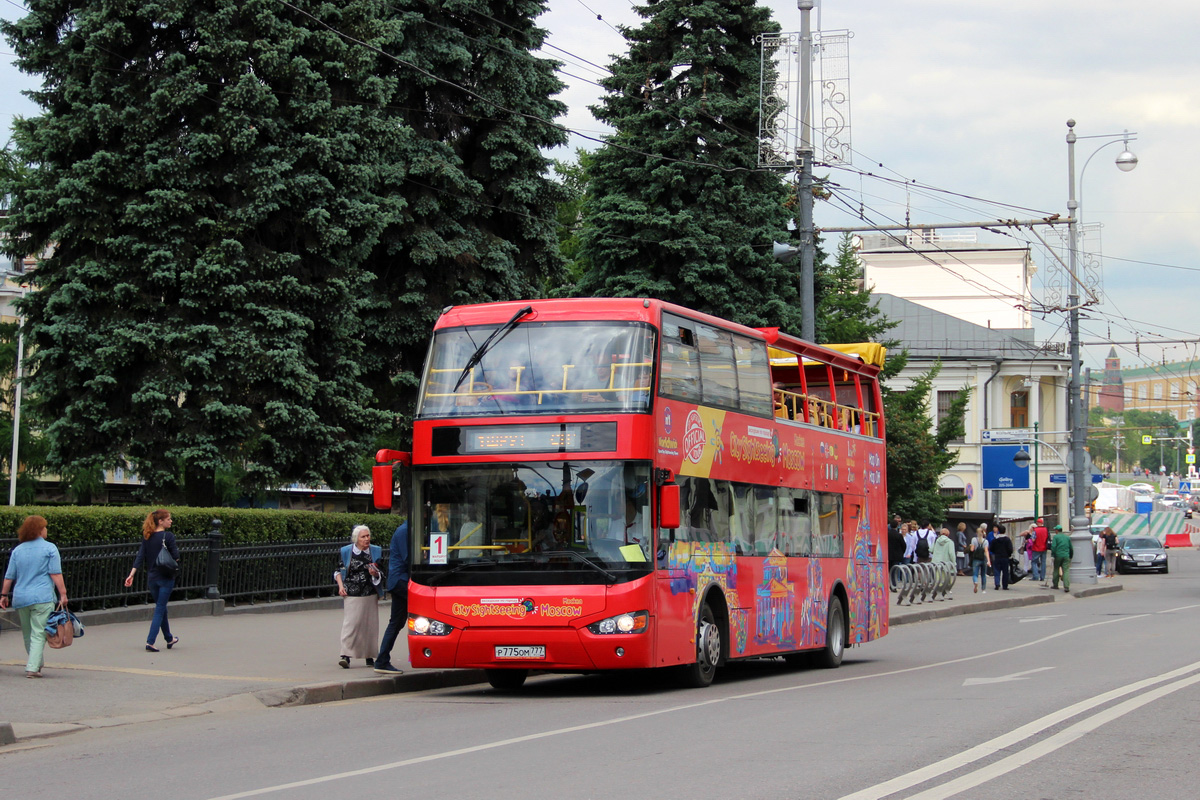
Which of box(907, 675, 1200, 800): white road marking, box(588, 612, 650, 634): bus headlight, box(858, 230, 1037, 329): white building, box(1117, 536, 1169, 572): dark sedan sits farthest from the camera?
box(858, 230, 1037, 329): white building

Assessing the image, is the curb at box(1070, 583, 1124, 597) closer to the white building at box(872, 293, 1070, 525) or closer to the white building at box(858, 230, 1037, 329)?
the white building at box(872, 293, 1070, 525)

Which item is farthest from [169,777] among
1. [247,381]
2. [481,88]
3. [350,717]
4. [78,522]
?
[481,88]

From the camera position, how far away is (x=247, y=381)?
2588cm

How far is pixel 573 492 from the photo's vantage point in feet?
46.0

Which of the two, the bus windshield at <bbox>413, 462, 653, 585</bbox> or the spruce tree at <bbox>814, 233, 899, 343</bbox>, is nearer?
the bus windshield at <bbox>413, 462, 653, 585</bbox>

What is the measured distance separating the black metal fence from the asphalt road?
663cm

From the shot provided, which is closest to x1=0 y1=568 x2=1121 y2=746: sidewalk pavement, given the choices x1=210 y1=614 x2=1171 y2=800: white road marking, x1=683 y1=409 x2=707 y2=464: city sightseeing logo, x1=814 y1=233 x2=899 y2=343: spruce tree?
x1=210 y1=614 x2=1171 y2=800: white road marking

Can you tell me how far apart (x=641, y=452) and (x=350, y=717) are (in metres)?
3.78

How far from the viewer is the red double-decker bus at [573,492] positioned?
13906mm

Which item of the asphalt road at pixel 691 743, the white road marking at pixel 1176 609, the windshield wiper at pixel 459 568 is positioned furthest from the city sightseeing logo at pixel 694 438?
the white road marking at pixel 1176 609

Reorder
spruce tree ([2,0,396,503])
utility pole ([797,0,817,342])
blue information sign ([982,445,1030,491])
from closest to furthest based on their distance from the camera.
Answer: utility pole ([797,0,817,342]), spruce tree ([2,0,396,503]), blue information sign ([982,445,1030,491])

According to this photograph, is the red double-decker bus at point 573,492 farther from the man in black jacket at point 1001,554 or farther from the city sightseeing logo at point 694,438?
the man in black jacket at point 1001,554

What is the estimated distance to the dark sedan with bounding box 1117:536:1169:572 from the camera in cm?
5488

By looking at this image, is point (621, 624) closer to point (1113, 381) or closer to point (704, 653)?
point (704, 653)
